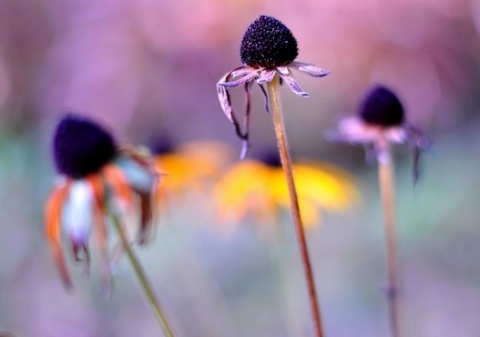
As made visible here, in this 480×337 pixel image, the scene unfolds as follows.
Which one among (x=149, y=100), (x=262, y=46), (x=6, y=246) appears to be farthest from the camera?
(x=149, y=100)

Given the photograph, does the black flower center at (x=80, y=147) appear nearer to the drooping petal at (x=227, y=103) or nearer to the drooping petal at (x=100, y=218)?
the drooping petal at (x=100, y=218)

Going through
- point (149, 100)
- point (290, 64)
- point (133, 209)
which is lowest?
point (149, 100)

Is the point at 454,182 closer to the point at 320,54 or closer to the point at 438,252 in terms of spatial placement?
the point at 438,252

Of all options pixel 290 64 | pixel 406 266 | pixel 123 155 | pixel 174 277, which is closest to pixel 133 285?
pixel 174 277

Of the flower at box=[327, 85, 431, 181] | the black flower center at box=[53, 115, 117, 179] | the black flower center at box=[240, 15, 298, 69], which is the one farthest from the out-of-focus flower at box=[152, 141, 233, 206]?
the black flower center at box=[240, 15, 298, 69]

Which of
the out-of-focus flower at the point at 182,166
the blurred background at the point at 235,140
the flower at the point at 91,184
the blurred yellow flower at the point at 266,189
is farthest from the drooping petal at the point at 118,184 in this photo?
the blurred background at the point at 235,140

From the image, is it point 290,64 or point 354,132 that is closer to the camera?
point 290,64
